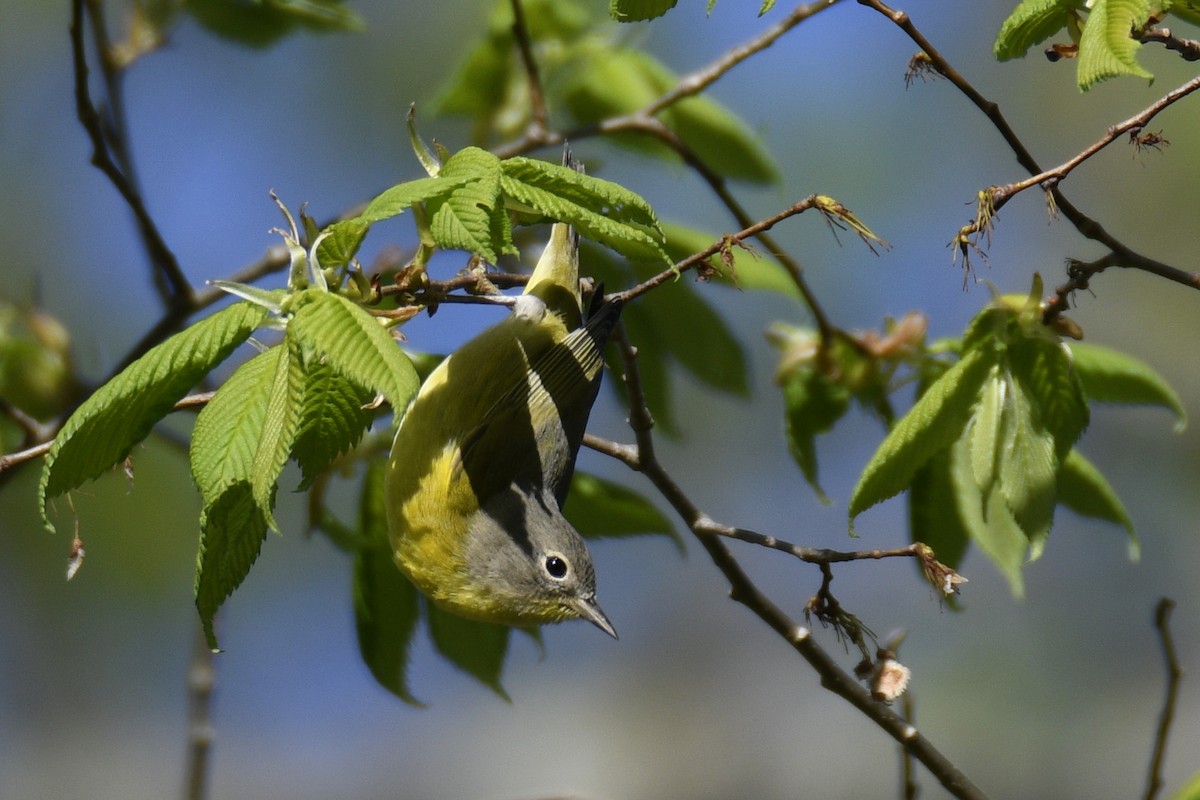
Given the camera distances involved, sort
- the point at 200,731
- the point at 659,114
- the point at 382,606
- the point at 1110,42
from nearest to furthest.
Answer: the point at 1110,42
the point at 382,606
the point at 200,731
the point at 659,114

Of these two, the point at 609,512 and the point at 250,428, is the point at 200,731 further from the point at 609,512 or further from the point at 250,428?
the point at 250,428

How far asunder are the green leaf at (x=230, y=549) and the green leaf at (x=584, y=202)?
53cm

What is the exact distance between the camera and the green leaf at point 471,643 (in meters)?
2.40

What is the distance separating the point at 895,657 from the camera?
1.92 metres

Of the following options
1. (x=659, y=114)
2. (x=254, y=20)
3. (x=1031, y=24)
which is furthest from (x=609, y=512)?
(x=254, y=20)

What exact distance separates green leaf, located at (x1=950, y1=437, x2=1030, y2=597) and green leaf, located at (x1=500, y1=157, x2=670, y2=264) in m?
0.94

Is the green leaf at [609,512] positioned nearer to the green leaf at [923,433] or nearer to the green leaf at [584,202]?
the green leaf at [923,433]

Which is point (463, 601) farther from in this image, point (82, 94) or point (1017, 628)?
point (1017, 628)

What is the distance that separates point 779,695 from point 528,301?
30.6 feet

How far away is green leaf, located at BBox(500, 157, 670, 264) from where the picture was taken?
4.66 ft

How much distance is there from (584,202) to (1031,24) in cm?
79

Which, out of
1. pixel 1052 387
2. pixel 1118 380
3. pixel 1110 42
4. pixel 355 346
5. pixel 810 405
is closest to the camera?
pixel 355 346

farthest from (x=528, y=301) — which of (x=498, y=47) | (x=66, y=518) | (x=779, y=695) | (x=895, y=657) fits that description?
(x=779, y=695)

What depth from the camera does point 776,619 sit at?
210 centimetres
